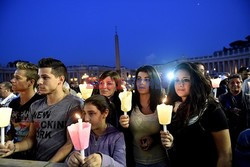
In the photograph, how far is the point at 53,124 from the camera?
2965 millimetres

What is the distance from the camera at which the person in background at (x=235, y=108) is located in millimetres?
5082

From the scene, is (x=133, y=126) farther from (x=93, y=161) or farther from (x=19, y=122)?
(x=19, y=122)

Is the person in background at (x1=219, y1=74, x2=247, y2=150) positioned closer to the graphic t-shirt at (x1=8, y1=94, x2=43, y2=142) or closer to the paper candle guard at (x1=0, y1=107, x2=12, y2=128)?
the graphic t-shirt at (x1=8, y1=94, x2=43, y2=142)

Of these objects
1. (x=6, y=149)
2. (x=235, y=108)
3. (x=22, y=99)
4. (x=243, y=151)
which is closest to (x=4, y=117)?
(x=6, y=149)

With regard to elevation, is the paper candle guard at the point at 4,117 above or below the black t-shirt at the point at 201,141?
above

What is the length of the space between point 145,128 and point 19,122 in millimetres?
1822

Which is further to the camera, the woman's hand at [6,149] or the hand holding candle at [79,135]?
the woman's hand at [6,149]

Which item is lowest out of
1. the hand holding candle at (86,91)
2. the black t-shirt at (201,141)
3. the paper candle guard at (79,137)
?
the black t-shirt at (201,141)

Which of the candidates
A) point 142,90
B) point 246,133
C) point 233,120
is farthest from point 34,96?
point 233,120

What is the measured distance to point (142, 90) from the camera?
357 centimetres

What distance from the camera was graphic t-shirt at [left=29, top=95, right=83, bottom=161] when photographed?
9.61ft

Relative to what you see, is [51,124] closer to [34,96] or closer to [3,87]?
[34,96]

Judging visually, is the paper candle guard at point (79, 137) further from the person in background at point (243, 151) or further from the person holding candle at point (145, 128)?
the person in background at point (243, 151)

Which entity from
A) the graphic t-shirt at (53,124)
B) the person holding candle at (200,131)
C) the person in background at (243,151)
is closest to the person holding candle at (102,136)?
the graphic t-shirt at (53,124)
